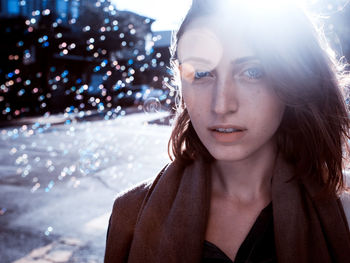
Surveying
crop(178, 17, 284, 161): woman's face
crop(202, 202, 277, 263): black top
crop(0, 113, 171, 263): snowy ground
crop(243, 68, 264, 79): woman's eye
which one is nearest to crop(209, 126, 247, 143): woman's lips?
crop(178, 17, 284, 161): woman's face

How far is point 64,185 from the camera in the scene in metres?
6.11

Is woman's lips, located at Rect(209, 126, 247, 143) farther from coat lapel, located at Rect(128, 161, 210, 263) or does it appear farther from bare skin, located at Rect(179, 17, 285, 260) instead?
coat lapel, located at Rect(128, 161, 210, 263)

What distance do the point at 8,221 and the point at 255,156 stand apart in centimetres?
416

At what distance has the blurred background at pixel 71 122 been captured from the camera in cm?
394

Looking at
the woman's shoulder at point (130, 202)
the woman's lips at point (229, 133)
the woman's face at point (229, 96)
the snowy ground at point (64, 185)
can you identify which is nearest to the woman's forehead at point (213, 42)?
the woman's face at point (229, 96)

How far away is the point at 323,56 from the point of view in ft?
4.53

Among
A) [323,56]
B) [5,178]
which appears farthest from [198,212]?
[5,178]

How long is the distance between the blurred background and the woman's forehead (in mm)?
458

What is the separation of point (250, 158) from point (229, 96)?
362mm

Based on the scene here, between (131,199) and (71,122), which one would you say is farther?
(71,122)

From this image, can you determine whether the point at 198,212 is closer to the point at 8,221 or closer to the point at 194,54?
the point at 194,54

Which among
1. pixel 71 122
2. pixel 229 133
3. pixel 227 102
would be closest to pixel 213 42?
pixel 227 102

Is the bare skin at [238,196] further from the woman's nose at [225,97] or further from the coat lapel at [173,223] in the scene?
the woman's nose at [225,97]

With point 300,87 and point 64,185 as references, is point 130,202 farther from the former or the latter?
point 64,185
